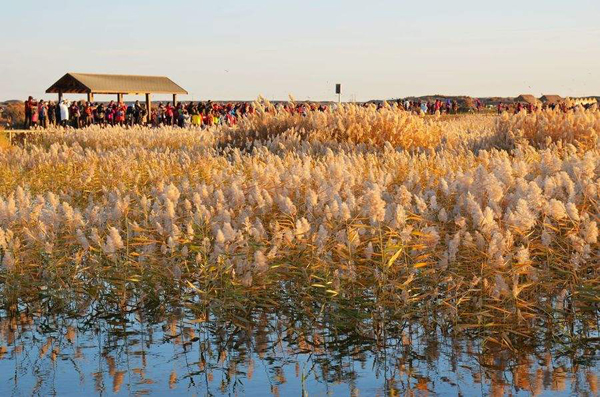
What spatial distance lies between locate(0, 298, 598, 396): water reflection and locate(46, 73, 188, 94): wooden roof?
1816 inches

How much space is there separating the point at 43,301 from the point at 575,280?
4.20 m

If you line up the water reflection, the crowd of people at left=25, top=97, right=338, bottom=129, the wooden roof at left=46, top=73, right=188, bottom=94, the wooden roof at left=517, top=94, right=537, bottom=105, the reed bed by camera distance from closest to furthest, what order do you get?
the water reflection < the reed bed < the crowd of people at left=25, top=97, right=338, bottom=129 < the wooden roof at left=46, top=73, right=188, bottom=94 < the wooden roof at left=517, top=94, right=537, bottom=105

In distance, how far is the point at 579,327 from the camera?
22.8 feet

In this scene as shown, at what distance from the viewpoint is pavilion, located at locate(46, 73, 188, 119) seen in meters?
52.6

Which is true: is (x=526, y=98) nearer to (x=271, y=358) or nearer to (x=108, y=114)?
(x=108, y=114)

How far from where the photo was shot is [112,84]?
5572 centimetres

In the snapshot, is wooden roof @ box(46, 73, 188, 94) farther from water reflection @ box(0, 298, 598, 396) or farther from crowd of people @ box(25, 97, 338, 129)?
water reflection @ box(0, 298, 598, 396)

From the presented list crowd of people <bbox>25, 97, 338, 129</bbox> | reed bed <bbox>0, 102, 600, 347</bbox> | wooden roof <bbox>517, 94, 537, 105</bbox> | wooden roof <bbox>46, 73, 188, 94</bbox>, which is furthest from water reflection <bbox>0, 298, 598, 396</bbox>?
wooden roof <bbox>517, 94, 537, 105</bbox>

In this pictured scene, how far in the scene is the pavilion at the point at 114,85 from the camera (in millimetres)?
52594

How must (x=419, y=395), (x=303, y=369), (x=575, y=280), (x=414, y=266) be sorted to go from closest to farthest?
(x=419, y=395), (x=303, y=369), (x=414, y=266), (x=575, y=280)

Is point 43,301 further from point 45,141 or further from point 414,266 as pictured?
point 45,141

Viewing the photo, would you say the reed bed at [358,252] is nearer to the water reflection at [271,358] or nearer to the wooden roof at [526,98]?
the water reflection at [271,358]

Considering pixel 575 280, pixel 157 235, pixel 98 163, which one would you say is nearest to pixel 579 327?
pixel 575 280

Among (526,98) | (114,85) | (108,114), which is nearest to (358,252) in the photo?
(108,114)
